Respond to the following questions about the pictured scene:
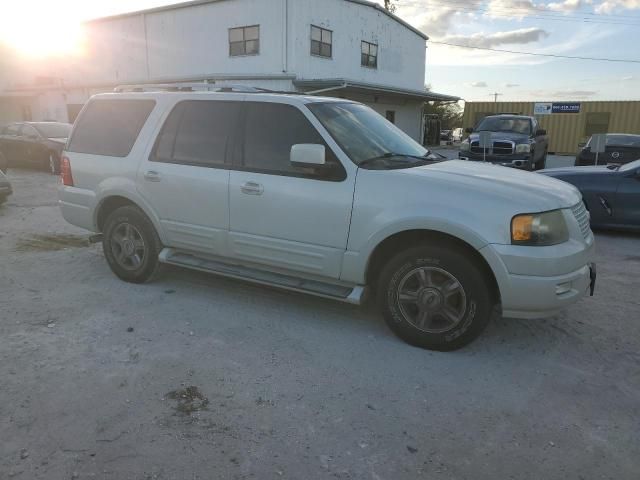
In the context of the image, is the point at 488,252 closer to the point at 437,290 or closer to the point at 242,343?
the point at 437,290

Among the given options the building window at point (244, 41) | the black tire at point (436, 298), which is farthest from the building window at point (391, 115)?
the black tire at point (436, 298)

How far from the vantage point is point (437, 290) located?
144 inches

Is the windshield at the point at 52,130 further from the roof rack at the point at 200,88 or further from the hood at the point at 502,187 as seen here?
the hood at the point at 502,187

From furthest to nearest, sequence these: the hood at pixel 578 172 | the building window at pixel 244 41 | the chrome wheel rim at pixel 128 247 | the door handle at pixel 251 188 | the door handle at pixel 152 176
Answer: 1. the building window at pixel 244 41
2. the hood at pixel 578 172
3. the chrome wheel rim at pixel 128 247
4. the door handle at pixel 152 176
5. the door handle at pixel 251 188

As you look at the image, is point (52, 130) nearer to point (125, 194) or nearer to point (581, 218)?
point (125, 194)

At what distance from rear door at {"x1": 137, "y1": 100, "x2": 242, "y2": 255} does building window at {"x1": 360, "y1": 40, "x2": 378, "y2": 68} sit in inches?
838

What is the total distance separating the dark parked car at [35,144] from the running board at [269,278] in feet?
35.9

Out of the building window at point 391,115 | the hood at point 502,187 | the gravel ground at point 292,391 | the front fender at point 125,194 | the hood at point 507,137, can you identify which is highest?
the building window at point 391,115

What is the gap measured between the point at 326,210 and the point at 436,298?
106 centimetres

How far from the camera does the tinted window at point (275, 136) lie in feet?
13.5

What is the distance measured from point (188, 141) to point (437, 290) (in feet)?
8.68

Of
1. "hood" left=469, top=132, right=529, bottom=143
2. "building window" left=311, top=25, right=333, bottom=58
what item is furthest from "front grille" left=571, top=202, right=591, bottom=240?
"building window" left=311, top=25, right=333, bottom=58

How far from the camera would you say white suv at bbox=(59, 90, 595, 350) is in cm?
348

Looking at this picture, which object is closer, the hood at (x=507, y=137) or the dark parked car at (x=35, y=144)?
the hood at (x=507, y=137)
